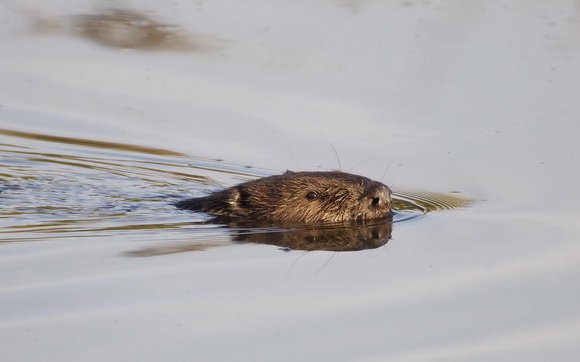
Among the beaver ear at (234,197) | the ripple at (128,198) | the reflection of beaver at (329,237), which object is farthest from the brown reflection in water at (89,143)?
the reflection of beaver at (329,237)

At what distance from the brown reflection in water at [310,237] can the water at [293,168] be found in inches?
1.1

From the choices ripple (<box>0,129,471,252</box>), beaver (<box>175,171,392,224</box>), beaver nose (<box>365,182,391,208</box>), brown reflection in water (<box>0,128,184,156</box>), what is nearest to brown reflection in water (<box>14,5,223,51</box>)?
brown reflection in water (<box>0,128,184,156</box>)

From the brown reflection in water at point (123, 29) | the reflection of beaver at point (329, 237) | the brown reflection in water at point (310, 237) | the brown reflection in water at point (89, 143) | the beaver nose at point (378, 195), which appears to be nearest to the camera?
the brown reflection in water at point (310, 237)

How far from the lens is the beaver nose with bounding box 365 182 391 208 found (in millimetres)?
8469

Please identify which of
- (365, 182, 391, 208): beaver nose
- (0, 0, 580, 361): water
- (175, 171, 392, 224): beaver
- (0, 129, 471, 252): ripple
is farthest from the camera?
(175, 171, 392, 224): beaver

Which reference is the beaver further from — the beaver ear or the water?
the water

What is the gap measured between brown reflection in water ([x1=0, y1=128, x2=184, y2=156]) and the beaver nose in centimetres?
183

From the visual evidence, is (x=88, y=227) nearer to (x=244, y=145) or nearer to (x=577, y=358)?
(x=244, y=145)

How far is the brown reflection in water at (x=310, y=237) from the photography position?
7805mm

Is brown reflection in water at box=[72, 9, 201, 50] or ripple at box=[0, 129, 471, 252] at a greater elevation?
brown reflection in water at box=[72, 9, 201, 50]

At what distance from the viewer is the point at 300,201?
8609 millimetres

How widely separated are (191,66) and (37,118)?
1612 millimetres

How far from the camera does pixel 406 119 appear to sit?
33.9 feet

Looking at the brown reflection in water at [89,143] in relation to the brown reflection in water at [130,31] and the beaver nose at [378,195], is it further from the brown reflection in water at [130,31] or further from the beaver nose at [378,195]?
the brown reflection in water at [130,31]
